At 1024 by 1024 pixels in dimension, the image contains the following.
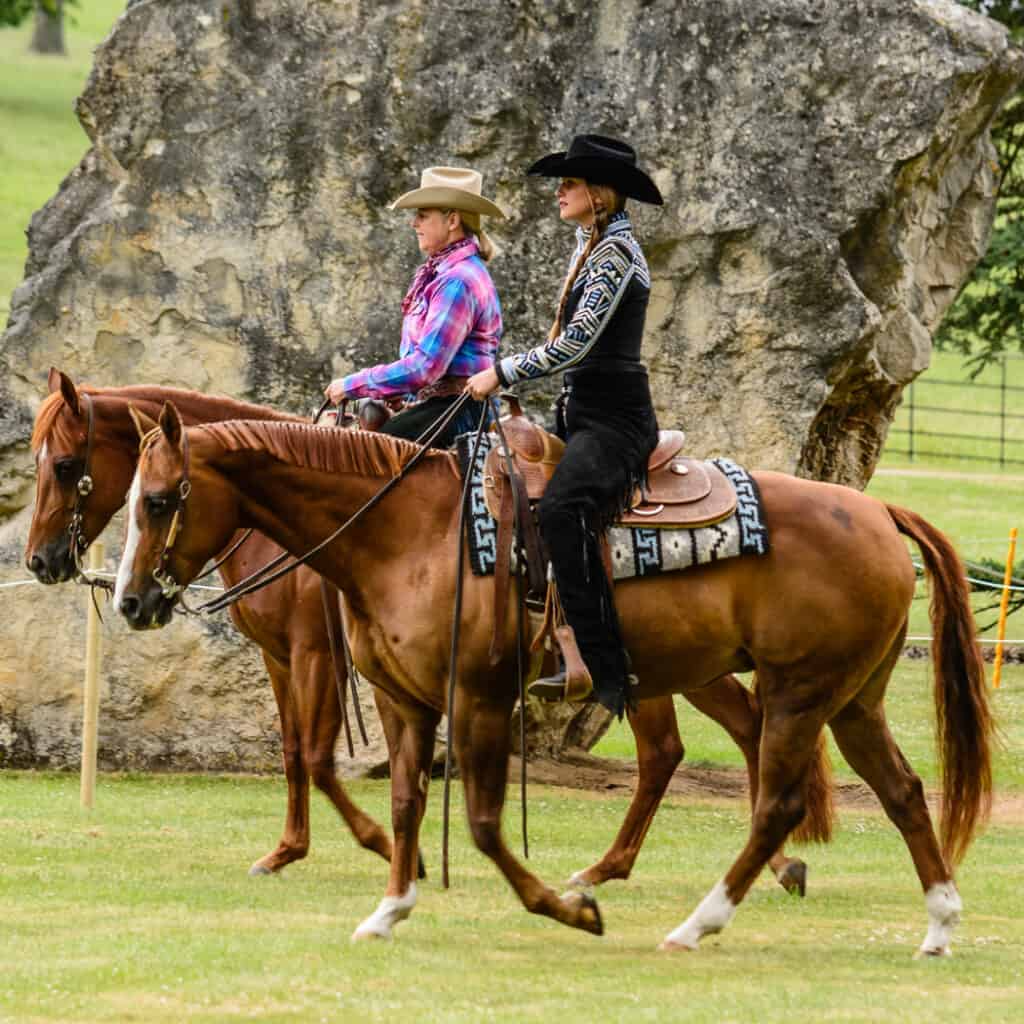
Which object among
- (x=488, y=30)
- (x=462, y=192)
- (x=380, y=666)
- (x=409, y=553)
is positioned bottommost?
(x=380, y=666)

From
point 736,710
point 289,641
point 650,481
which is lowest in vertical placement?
point 736,710

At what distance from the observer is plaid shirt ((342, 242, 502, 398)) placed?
8055mm

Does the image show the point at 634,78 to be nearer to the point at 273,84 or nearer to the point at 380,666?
the point at 273,84

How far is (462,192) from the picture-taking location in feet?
26.8

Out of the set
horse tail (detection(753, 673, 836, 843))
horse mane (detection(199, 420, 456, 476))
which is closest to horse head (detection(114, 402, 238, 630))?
horse mane (detection(199, 420, 456, 476))

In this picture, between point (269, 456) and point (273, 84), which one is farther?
point (273, 84)

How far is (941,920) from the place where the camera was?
7.14 m

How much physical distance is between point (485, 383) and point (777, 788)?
1855 millimetres

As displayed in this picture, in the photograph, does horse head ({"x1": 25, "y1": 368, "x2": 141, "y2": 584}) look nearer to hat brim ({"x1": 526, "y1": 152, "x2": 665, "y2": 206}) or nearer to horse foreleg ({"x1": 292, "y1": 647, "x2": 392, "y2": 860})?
horse foreleg ({"x1": 292, "y1": 647, "x2": 392, "y2": 860})

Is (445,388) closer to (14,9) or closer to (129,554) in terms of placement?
(129,554)

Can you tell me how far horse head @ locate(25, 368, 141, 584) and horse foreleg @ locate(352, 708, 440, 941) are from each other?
179cm

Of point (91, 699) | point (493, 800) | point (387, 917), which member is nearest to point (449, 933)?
point (387, 917)

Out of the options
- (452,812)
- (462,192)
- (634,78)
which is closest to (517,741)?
(452,812)

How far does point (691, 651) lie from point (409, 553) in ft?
3.71
